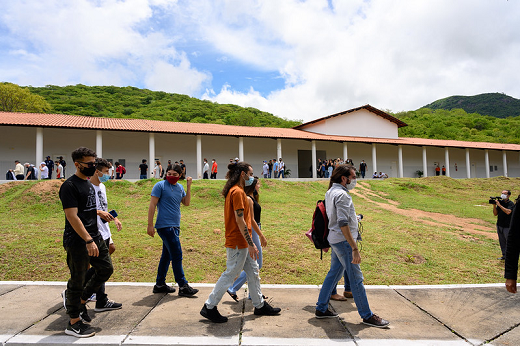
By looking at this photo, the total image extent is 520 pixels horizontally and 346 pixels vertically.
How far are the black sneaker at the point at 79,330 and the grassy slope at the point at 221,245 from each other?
1.98m

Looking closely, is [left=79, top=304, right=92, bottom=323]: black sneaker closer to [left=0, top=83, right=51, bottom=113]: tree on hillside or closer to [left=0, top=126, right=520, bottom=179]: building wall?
[left=0, top=126, right=520, bottom=179]: building wall

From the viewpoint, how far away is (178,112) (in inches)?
2184

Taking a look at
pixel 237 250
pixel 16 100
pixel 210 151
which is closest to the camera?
pixel 237 250

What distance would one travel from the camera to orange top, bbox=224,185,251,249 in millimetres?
3525

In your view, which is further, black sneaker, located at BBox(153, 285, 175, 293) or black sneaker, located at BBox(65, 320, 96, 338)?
black sneaker, located at BBox(153, 285, 175, 293)

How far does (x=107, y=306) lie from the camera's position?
3.90 metres

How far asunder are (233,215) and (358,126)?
92.0 ft

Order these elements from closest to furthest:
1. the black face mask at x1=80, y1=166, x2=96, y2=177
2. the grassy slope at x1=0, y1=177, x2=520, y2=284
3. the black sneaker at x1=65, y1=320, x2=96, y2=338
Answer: the black sneaker at x1=65, y1=320, x2=96, y2=338 < the black face mask at x1=80, y1=166, x2=96, y2=177 < the grassy slope at x1=0, y1=177, x2=520, y2=284

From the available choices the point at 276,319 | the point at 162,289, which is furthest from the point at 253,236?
the point at 162,289

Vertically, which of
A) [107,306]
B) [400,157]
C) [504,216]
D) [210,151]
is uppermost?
[210,151]

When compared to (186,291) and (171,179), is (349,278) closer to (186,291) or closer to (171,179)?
(186,291)

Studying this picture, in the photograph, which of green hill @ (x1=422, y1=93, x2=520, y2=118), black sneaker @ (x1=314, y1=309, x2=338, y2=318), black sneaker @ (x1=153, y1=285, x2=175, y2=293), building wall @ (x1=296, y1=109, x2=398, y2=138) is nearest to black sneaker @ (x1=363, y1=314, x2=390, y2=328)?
black sneaker @ (x1=314, y1=309, x2=338, y2=318)

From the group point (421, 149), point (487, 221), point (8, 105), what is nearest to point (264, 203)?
point (487, 221)

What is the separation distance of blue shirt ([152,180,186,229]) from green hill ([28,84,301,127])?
47343 mm
